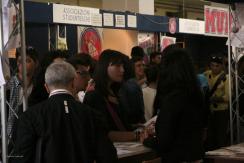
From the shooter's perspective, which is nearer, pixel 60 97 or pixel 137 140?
pixel 60 97

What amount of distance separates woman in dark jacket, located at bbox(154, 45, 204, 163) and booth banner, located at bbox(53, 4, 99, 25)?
3703mm

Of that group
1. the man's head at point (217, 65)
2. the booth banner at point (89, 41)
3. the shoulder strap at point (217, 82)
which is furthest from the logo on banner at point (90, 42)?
the shoulder strap at point (217, 82)

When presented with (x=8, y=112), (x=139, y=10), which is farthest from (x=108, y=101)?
(x=139, y=10)

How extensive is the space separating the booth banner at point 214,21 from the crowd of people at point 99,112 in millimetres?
4307

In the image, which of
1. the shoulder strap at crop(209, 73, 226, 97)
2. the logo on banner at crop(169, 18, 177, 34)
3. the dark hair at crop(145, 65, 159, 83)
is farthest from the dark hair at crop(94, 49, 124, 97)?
the logo on banner at crop(169, 18, 177, 34)

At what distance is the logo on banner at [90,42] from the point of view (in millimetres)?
7693

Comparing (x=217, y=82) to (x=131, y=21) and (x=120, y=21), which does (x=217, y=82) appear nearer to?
(x=120, y=21)

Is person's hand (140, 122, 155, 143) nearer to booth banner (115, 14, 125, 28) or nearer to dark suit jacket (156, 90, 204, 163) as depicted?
dark suit jacket (156, 90, 204, 163)

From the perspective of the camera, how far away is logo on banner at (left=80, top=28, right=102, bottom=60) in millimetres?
7693

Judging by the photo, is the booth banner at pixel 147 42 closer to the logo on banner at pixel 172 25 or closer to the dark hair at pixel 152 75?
the logo on banner at pixel 172 25

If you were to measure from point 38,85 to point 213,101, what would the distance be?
2.96m

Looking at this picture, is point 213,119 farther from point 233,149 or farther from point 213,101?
point 233,149

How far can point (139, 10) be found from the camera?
9.69 metres

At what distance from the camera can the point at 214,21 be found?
8.57 metres
